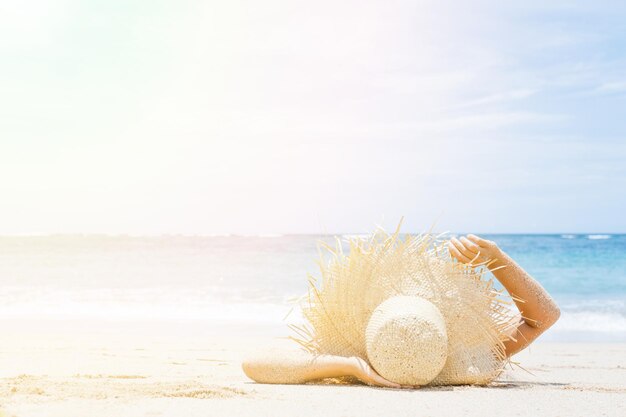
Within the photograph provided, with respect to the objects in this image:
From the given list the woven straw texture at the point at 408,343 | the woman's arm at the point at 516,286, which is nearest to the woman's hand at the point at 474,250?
the woman's arm at the point at 516,286

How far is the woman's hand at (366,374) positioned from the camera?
3.93 meters

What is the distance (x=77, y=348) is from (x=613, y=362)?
193 inches

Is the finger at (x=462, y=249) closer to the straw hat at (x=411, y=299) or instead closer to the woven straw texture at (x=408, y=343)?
the straw hat at (x=411, y=299)

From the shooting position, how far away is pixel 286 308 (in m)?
10.7

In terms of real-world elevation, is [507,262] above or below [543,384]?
above

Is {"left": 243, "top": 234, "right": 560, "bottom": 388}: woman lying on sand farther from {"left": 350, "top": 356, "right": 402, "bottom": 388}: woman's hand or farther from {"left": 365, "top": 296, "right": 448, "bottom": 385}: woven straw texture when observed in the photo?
{"left": 365, "top": 296, "right": 448, "bottom": 385}: woven straw texture

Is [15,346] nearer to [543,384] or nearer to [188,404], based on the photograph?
[188,404]

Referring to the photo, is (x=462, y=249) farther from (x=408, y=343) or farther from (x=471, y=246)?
(x=408, y=343)

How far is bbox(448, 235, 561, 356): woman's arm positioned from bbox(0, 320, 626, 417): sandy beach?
1.13ft

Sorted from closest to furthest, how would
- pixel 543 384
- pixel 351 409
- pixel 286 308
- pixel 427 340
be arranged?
pixel 351 409 < pixel 427 340 < pixel 543 384 < pixel 286 308

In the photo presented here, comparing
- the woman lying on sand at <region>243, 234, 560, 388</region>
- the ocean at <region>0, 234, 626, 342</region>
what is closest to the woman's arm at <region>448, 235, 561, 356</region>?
the woman lying on sand at <region>243, 234, 560, 388</region>

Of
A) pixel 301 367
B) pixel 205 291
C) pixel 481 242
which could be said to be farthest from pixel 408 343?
pixel 205 291

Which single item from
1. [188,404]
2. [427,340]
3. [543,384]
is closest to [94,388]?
[188,404]

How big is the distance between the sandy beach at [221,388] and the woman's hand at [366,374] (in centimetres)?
5
